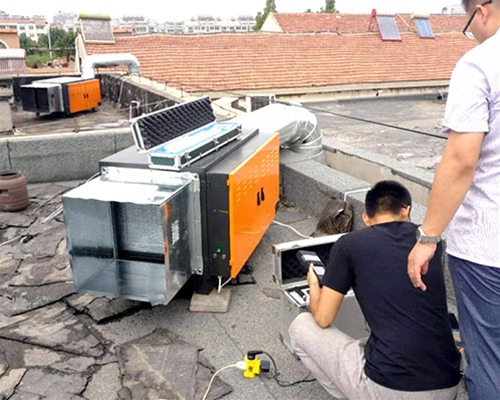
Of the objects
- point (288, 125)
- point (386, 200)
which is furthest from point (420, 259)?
point (288, 125)

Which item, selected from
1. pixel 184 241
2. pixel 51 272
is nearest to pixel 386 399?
pixel 184 241

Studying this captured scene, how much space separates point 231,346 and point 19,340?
51.3 inches

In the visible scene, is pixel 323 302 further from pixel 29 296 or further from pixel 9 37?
pixel 9 37

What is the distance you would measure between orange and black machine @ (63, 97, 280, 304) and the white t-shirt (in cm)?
166

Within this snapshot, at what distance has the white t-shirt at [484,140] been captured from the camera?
160cm

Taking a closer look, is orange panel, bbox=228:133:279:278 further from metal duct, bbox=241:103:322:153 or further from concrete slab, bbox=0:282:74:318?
concrete slab, bbox=0:282:74:318

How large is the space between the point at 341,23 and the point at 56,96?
15.6 metres

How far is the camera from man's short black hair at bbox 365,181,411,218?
82.9 inches

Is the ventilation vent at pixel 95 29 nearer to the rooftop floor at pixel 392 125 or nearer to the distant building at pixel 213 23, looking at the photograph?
the rooftop floor at pixel 392 125

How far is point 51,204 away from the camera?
223 inches

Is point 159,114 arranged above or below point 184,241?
above

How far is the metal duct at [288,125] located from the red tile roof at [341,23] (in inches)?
631

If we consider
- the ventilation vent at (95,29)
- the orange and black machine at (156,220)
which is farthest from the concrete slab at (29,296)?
the ventilation vent at (95,29)

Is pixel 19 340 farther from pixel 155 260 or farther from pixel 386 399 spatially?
pixel 386 399
